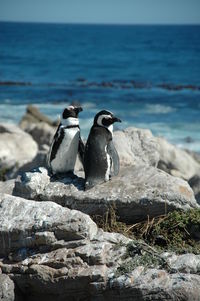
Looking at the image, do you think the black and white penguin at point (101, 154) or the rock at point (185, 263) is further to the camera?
the black and white penguin at point (101, 154)

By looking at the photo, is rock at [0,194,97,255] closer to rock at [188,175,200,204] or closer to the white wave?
rock at [188,175,200,204]

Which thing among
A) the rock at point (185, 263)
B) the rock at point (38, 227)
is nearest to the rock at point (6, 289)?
the rock at point (38, 227)

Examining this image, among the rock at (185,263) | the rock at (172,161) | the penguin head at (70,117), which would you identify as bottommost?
the rock at (172,161)

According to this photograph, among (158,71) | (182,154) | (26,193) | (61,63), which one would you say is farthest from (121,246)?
(61,63)

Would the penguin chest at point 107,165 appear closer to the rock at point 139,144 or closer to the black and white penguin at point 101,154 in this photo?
the black and white penguin at point 101,154

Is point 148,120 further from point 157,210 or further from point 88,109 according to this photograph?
point 157,210

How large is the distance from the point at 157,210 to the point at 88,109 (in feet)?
90.6

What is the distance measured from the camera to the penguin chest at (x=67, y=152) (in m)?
9.29

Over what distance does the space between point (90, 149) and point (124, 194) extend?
1.03m

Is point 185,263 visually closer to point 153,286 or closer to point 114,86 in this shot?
point 153,286

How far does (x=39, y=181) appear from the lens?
337 inches

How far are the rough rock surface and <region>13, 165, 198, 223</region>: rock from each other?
81 cm

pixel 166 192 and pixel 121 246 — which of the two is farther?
pixel 166 192

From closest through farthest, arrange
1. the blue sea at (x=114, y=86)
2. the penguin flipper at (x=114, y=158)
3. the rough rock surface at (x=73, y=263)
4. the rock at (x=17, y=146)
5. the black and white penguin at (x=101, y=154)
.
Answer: the rough rock surface at (x=73, y=263)
the black and white penguin at (x=101, y=154)
the penguin flipper at (x=114, y=158)
the rock at (x=17, y=146)
the blue sea at (x=114, y=86)
